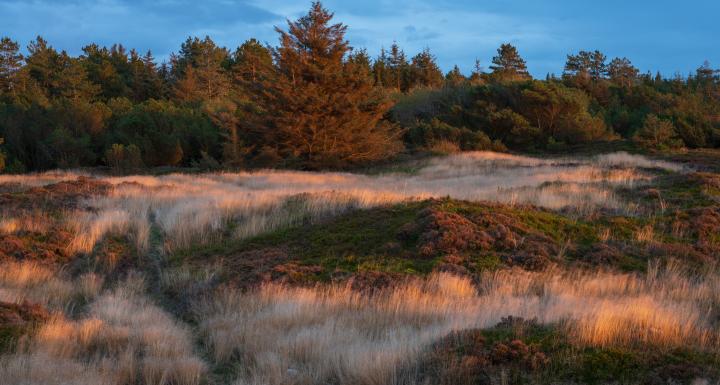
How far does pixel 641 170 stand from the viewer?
781 inches

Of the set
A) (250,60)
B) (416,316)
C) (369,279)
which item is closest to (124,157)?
(250,60)

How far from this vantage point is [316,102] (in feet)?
86.4

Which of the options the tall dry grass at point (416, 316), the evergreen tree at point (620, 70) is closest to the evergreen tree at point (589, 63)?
the evergreen tree at point (620, 70)

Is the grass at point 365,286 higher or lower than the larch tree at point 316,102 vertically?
lower

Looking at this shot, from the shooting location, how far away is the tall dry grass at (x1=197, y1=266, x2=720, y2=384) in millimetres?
4766

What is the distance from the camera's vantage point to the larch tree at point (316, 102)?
26734 millimetres

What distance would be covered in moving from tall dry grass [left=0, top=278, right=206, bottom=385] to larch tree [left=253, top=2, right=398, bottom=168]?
20.9 metres

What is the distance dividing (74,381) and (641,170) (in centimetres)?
1911

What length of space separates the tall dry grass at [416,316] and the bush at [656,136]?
2224cm

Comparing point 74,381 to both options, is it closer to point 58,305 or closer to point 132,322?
point 132,322

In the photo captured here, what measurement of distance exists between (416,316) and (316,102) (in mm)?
20901

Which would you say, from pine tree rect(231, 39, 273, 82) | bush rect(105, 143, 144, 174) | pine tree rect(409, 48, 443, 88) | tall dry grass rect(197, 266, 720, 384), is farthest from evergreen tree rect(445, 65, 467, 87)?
tall dry grass rect(197, 266, 720, 384)

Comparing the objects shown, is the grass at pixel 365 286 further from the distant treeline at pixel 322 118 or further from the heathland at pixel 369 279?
the distant treeline at pixel 322 118

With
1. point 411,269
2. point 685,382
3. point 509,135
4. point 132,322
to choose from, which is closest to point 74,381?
point 132,322
